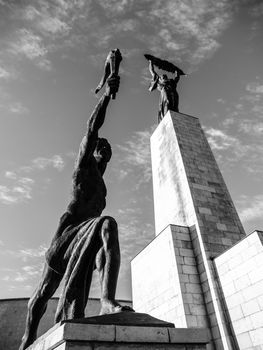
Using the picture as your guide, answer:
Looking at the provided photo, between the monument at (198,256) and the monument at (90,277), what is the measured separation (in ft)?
15.1

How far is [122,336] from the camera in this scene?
1842mm

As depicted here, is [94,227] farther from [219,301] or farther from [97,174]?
[219,301]

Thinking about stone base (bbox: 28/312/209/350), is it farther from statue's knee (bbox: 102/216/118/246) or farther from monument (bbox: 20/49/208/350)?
statue's knee (bbox: 102/216/118/246)

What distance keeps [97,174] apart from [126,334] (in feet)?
7.03

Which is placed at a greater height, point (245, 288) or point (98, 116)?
point (98, 116)

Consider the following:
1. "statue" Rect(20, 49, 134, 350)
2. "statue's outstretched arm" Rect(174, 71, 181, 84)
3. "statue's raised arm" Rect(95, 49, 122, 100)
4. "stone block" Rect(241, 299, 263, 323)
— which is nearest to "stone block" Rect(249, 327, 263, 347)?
"stone block" Rect(241, 299, 263, 323)

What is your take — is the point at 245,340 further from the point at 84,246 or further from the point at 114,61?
the point at 114,61

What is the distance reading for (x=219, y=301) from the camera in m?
6.72

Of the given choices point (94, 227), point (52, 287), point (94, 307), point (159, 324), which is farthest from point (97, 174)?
point (94, 307)

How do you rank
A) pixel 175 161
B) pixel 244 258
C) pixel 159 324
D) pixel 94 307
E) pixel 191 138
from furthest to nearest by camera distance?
pixel 94 307, pixel 191 138, pixel 175 161, pixel 244 258, pixel 159 324

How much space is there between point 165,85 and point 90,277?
43.9ft

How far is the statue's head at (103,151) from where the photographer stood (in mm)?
3903

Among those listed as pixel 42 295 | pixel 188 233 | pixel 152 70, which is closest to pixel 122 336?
pixel 42 295

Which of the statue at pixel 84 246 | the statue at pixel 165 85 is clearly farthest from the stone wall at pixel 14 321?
the statue at pixel 84 246
